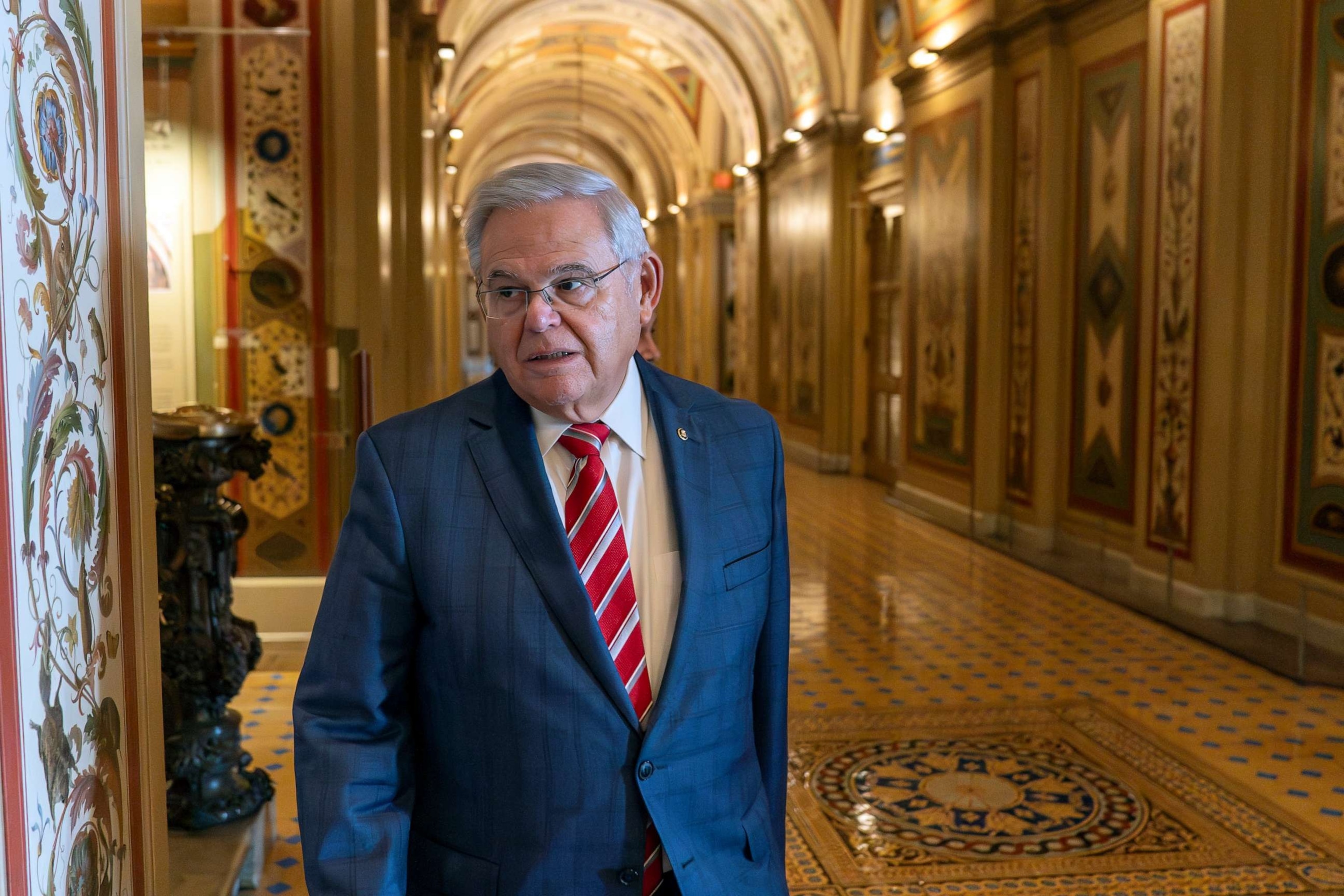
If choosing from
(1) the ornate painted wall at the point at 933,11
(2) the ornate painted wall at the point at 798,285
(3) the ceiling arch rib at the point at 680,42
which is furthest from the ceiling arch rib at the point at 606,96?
(1) the ornate painted wall at the point at 933,11

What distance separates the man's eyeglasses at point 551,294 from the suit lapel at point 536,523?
0.15m

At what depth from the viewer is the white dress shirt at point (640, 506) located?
1724 millimetres

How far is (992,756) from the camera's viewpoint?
14.9ft

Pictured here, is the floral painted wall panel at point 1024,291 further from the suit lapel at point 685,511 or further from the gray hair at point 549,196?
the gray hair at point 549,196

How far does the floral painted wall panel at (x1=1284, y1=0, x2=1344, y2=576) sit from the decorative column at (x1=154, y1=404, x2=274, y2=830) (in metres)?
5.10

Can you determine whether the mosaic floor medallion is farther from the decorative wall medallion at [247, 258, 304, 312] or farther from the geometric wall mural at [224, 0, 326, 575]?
the decorative wall medallion at [247, 258, 304, 312]

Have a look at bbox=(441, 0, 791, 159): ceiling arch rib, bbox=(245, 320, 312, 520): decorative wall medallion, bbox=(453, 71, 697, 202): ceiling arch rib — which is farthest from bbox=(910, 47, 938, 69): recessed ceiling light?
bbox=(453, 71, 697, 202): ceiling arch rib

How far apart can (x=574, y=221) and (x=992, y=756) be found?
354 centimetres

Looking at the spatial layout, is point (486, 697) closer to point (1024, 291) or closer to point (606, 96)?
point (1024, 291)

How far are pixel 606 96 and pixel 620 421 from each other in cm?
2383

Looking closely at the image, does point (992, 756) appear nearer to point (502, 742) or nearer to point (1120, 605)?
point (1120, 605)

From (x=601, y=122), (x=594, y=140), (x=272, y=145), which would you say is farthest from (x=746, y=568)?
(x=594, y=140)

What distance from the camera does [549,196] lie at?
160cm

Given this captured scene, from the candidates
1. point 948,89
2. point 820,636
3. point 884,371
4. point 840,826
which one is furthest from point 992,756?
point 884,371
